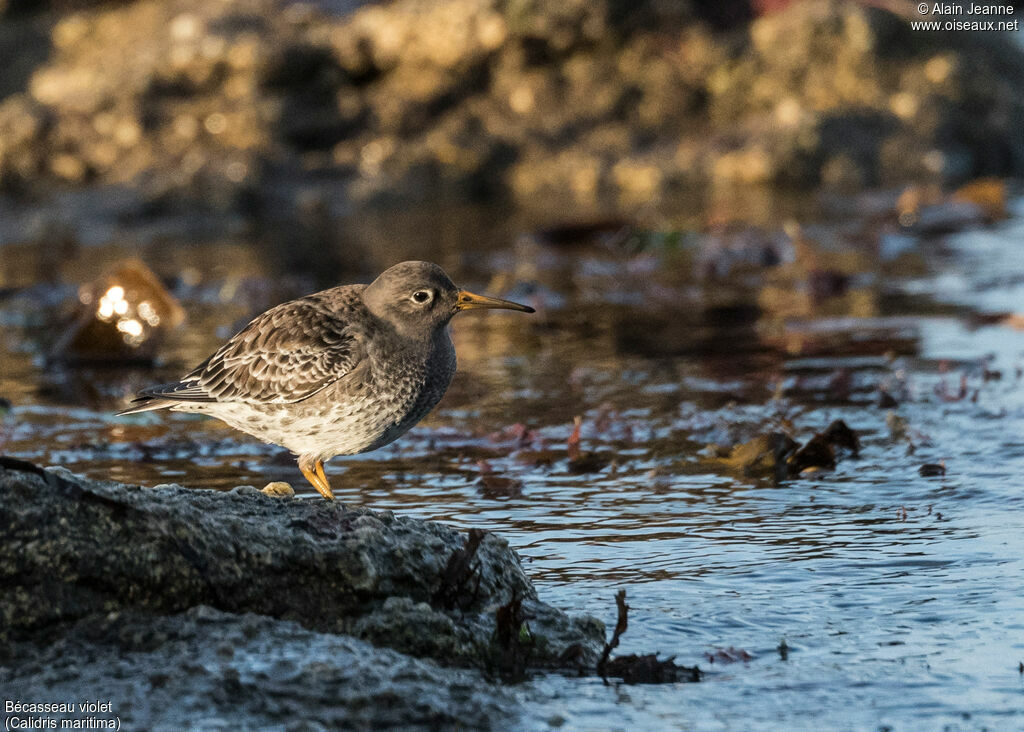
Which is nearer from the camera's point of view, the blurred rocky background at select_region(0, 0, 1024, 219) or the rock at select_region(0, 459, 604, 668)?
the rock at select_region(0, 459, 604, 668)

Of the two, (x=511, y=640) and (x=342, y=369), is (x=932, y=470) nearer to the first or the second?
(x=342, y=369)

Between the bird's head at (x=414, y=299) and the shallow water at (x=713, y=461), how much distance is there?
103cm

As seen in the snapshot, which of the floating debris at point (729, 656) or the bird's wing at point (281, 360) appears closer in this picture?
the floating debris at point (729, 656)

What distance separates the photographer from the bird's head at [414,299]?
22.3 ft

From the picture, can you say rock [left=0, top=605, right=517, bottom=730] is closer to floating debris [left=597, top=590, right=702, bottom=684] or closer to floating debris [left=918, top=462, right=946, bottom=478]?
floating debris [left=597, top=590, right=702, bottom=684]

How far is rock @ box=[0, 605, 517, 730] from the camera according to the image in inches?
169

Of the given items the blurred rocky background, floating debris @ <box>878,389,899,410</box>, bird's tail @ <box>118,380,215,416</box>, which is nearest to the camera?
bird's tail @ <box>118,380,215,416</box>

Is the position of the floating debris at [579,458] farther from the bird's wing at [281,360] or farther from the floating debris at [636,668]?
the floating debris at [636,668]

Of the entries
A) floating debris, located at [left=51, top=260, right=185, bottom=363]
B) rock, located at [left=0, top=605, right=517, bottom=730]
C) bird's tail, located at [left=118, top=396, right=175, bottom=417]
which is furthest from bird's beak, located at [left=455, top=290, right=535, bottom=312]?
floating debris, located at [left=51, top=260, right=185, bottom=363]

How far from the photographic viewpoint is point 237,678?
4.39 metres

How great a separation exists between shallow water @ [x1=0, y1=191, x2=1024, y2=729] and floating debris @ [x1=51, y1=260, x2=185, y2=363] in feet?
0.84

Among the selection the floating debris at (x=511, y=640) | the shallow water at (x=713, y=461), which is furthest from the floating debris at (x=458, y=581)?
the shallow water at (x=713, y=461)

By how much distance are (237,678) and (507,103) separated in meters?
18.1

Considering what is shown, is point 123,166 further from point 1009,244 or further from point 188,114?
point 1009,244
